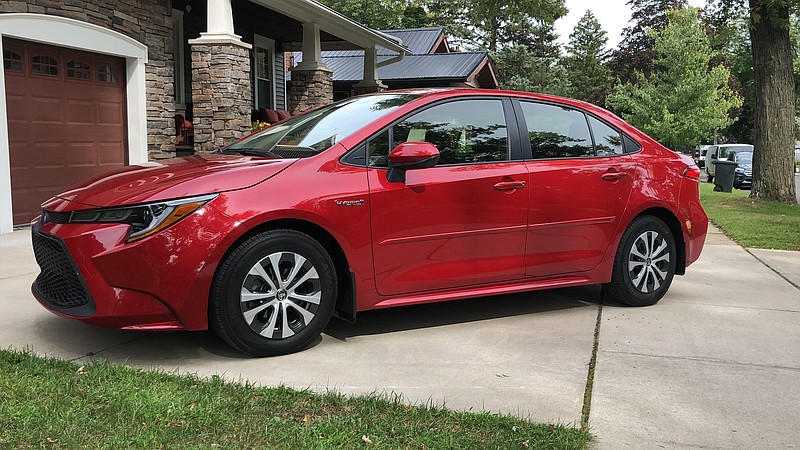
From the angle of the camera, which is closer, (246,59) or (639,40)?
(246,59)

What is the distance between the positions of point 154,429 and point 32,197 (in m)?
7.48

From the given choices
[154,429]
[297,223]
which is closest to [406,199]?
[297,223]

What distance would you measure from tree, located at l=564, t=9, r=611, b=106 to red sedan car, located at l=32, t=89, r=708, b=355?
57696mm

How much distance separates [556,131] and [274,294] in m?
2.54

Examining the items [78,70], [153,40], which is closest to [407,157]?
[78,70]

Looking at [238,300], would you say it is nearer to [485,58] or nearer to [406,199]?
[406,199]

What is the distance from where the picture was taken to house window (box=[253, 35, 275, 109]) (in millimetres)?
17197

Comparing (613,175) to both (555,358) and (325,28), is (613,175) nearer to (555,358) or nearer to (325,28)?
(555,358)

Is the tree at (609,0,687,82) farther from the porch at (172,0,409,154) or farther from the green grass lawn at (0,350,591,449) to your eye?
the green grass lawn at (0,350,591,449)

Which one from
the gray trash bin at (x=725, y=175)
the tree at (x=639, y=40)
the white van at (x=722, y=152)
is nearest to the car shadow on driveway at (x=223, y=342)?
the gray trash bin at (x=725, y=175)

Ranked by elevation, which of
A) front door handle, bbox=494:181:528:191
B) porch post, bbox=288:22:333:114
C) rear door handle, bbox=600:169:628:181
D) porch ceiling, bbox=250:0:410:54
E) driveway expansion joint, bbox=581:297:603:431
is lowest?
driveway expansion joint, bbox=581:297:603:431

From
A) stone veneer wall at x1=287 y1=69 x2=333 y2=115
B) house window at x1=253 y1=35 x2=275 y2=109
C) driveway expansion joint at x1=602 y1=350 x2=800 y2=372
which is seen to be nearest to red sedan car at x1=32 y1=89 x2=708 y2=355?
driveway expansion joint at x1=602 y1=350 x2=800 y2=372

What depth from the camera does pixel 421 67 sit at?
25.2m

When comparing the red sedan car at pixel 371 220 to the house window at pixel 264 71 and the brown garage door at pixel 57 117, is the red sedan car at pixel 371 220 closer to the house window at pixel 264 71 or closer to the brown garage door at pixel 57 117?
the brown garage door at pixel 57 117
